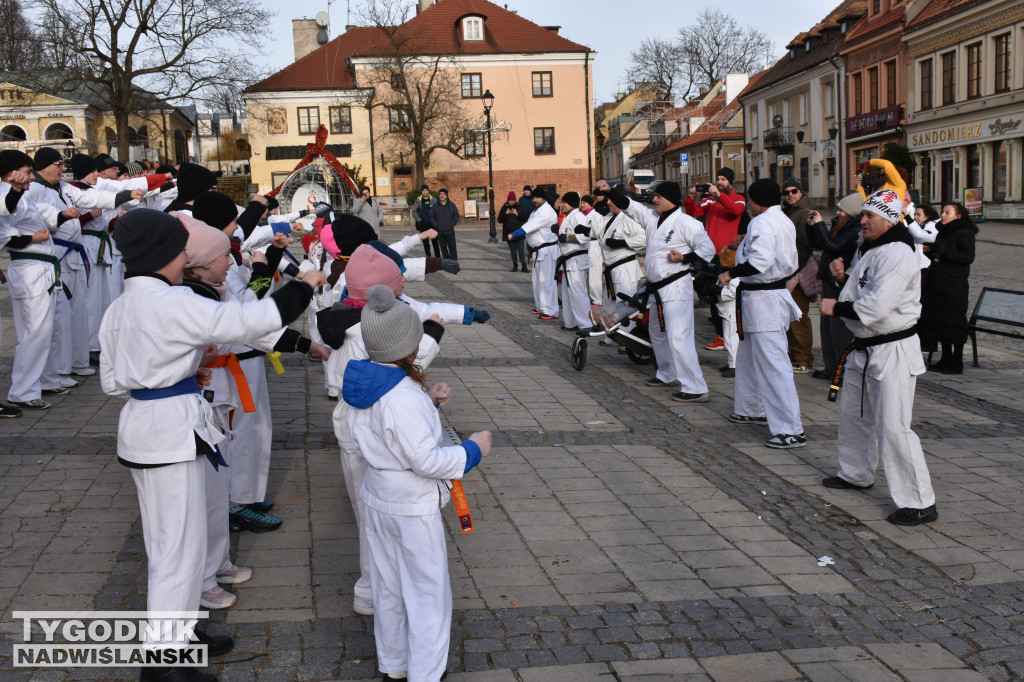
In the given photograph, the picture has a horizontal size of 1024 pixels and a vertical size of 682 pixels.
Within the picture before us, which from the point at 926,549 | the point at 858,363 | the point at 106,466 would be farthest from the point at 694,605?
the point at 106,466

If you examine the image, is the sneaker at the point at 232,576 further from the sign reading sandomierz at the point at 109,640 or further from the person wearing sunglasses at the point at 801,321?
the person wearing sunglasses at the point at 801,321

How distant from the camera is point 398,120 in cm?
5394

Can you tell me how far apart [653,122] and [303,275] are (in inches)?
2912

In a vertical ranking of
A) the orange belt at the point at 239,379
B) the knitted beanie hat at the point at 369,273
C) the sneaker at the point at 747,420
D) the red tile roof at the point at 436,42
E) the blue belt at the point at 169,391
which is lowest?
the sneaker at the point at 747,420

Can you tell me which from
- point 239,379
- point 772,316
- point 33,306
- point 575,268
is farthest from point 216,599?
point 575,268

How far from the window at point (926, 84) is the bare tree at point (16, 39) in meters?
37.0

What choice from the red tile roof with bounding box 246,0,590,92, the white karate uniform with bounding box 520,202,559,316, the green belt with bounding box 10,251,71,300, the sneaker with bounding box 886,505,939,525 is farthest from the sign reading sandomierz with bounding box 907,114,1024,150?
the green belt with bounding box 10,251,71,300

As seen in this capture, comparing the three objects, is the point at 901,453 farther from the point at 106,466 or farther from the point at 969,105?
the point at 969,105

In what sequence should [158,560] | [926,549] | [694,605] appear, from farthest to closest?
[926,549] < [694,605] < [158,560]

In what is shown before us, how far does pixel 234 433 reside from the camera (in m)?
5.23

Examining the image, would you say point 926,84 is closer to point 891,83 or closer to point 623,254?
point 891,83

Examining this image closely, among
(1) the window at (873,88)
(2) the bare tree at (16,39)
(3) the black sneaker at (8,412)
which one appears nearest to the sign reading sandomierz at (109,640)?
(3) the black sneaker at (8,412)

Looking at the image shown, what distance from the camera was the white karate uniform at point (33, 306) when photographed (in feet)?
25.6

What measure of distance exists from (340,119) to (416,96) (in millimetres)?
5125
